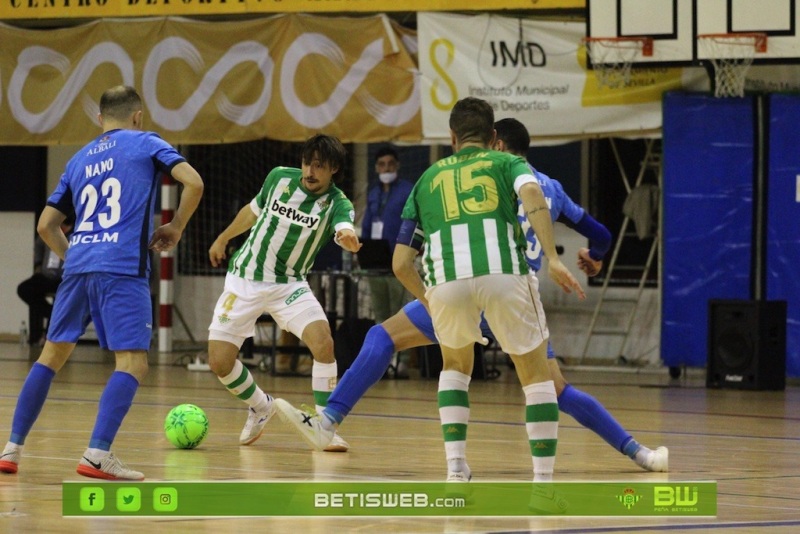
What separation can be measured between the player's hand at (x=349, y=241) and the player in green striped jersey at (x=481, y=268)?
132 cm

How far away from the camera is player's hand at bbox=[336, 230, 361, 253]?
8.08 m

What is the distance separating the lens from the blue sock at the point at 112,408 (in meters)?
7.06

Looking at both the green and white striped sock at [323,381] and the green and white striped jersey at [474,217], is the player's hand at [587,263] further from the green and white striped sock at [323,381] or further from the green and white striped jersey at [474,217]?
the green and white striped sock at [323,381]

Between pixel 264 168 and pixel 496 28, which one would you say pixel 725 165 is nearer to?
pixel 496 28

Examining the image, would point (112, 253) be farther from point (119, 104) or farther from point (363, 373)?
point (363, 373)

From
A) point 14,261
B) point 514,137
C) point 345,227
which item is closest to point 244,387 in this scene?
point 345,227

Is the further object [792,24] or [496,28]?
[496,28]

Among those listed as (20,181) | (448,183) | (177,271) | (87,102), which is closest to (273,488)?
(448,183)

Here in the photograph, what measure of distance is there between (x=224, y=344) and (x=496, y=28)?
7.59 m

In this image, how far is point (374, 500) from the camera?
6281mm

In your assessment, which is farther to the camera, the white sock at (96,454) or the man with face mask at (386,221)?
the man with face mask at (386,221)

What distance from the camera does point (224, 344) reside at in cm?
917

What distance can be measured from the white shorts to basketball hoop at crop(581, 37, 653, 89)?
8.62m

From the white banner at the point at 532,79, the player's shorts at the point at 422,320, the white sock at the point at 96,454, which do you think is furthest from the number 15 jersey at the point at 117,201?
the white banner at the point at 532,79
